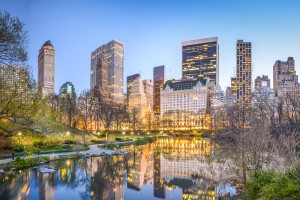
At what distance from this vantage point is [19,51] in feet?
51.1

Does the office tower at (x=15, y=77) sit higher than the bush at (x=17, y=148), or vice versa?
the office tower at (x=15, y=77)

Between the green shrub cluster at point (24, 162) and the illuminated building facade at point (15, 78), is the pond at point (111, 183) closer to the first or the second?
the green shrub cluster at point (24, 162)

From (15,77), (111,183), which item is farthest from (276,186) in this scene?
(15,77)

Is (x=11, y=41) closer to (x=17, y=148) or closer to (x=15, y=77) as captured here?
(x=15, y=77)

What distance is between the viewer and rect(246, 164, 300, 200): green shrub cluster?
10.0 meters

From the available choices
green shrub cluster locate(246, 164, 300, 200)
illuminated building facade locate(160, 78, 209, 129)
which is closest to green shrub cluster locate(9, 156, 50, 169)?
green shrub cluster locate(246, 164, 300, 200)

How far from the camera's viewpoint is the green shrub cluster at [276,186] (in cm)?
1001

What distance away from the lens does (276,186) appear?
36.0ft

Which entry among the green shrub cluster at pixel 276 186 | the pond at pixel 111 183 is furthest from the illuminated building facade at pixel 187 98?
the green shrub cluster at pixel 276 186

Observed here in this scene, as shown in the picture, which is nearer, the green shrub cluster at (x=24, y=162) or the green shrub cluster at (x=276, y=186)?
the green shrub cluster at (x=276, y=186)

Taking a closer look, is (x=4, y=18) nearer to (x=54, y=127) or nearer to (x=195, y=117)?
(x=54, y=127)

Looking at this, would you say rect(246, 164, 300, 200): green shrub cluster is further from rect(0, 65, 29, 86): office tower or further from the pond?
rect(0, 65, 29, 86): office tower

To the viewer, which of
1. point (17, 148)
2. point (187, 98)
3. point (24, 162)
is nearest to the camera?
point (24, 162)

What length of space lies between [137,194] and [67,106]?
2289 inches
